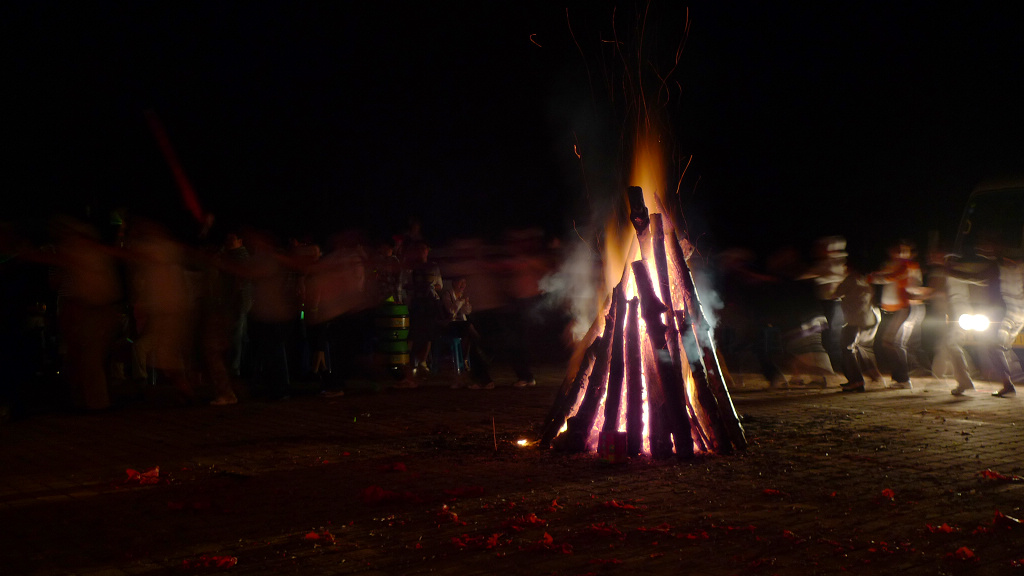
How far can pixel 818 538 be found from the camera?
469cm

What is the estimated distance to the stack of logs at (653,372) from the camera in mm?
6980

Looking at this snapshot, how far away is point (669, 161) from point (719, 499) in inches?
145

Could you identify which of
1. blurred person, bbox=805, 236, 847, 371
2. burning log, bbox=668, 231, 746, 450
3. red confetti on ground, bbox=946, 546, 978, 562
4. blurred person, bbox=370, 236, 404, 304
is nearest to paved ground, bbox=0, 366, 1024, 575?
red confetti on ground, bbox=946, 546, 978, 562

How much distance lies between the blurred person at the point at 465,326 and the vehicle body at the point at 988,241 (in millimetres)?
6705

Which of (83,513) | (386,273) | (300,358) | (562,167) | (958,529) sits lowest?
(958,529)

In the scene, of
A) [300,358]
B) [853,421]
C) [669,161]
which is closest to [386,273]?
[300,358]

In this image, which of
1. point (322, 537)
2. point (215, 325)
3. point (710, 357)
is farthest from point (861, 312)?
point (322, 537)

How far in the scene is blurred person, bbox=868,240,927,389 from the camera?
11.9 meters

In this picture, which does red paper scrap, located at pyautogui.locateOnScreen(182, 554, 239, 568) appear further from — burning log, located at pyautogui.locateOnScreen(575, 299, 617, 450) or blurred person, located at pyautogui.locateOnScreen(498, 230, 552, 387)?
blurred person, located at pyautogui.locateOnScreen(498, 230, 552, 387)

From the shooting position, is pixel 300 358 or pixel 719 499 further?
pixel 300 358

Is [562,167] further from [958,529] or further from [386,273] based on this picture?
[958,529]

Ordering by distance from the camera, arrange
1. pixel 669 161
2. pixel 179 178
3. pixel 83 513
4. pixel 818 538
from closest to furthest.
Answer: pixel 818 538 → pixel 83 513 → pixel 669 161 → pixel 179 178

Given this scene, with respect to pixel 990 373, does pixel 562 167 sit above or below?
above

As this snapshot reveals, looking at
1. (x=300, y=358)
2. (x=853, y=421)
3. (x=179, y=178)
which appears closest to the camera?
(x=853, y=421)
